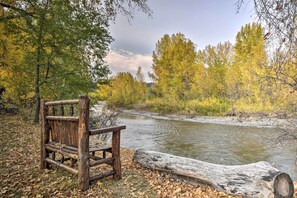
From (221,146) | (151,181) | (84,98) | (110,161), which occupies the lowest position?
(221,146)

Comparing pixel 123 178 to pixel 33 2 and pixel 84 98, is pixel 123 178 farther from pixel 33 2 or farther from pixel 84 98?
pixel 33 2

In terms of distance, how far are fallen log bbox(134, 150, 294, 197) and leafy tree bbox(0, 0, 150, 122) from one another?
17.4ft

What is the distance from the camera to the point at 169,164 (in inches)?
178

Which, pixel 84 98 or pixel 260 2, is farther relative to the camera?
pixel 84 98

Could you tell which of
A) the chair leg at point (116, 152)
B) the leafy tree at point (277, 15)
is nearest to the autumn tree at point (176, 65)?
the chair leg at point (116, 152)

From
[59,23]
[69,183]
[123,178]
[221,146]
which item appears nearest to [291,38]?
[123,178]

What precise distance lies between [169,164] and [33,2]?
7.04 metres

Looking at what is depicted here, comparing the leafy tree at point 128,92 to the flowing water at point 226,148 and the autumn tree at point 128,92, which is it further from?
the flowing water at point 226,148

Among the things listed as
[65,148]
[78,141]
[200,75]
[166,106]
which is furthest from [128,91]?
[78,141]

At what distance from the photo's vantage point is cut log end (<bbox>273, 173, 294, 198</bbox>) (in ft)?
10.9

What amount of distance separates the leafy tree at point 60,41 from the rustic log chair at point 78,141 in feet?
14.0

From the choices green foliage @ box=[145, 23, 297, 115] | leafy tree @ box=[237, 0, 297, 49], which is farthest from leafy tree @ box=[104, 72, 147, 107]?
leafy tree @ box=[237, 0, 297, 49]

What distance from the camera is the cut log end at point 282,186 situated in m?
3.31

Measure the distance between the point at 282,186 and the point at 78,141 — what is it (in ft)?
11.6
